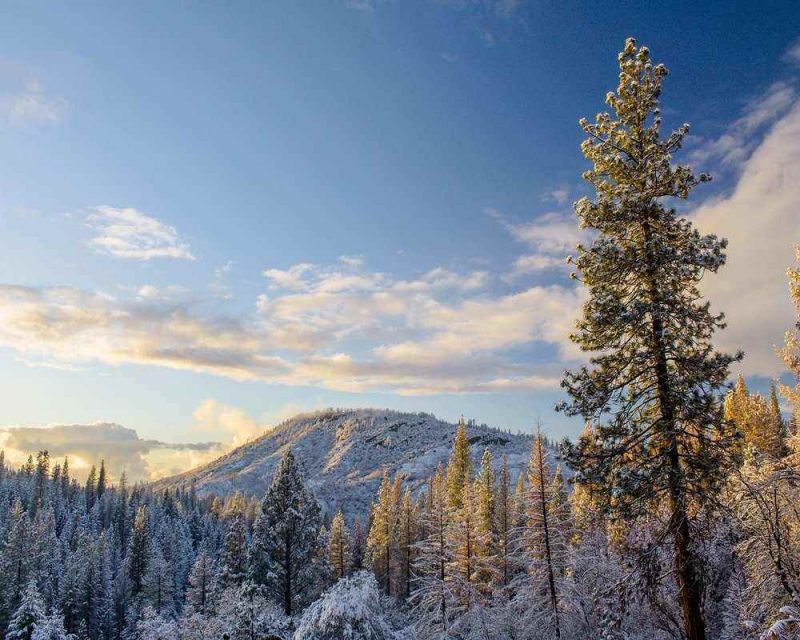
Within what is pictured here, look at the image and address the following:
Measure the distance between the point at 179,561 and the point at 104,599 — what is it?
23117mm

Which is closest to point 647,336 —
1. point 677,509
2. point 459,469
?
point 677,509

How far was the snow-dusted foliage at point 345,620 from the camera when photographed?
47.9ft

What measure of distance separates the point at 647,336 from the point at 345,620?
11289 millimetres

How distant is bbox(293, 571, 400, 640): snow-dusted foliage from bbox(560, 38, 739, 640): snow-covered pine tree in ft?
23.5

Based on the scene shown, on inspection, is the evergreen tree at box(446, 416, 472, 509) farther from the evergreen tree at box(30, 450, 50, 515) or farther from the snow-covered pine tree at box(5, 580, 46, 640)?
the evergreen tree at box(30, 450, 50, 515)

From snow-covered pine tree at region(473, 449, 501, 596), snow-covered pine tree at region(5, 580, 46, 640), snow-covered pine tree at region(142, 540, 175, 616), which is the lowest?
snow-covered pine tree at region(142, 540, 175, 616)

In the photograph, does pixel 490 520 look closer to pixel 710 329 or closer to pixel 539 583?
pixel 539 583

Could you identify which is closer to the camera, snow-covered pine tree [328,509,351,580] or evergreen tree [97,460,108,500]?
snow-covered pine tree [328,509,351,580]

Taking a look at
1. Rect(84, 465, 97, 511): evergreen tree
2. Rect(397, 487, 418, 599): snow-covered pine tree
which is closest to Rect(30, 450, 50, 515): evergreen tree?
Rect(84, 465, 97, 511): evergreen tree

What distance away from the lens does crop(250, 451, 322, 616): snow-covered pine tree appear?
3503cm

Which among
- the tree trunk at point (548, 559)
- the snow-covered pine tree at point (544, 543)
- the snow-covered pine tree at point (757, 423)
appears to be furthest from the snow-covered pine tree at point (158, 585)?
the snow-covered pine tree at point (757, 423)

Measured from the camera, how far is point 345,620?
1461 centimetres

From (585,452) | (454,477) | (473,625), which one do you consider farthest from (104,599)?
(585,452)

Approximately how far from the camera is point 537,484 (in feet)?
99.3
